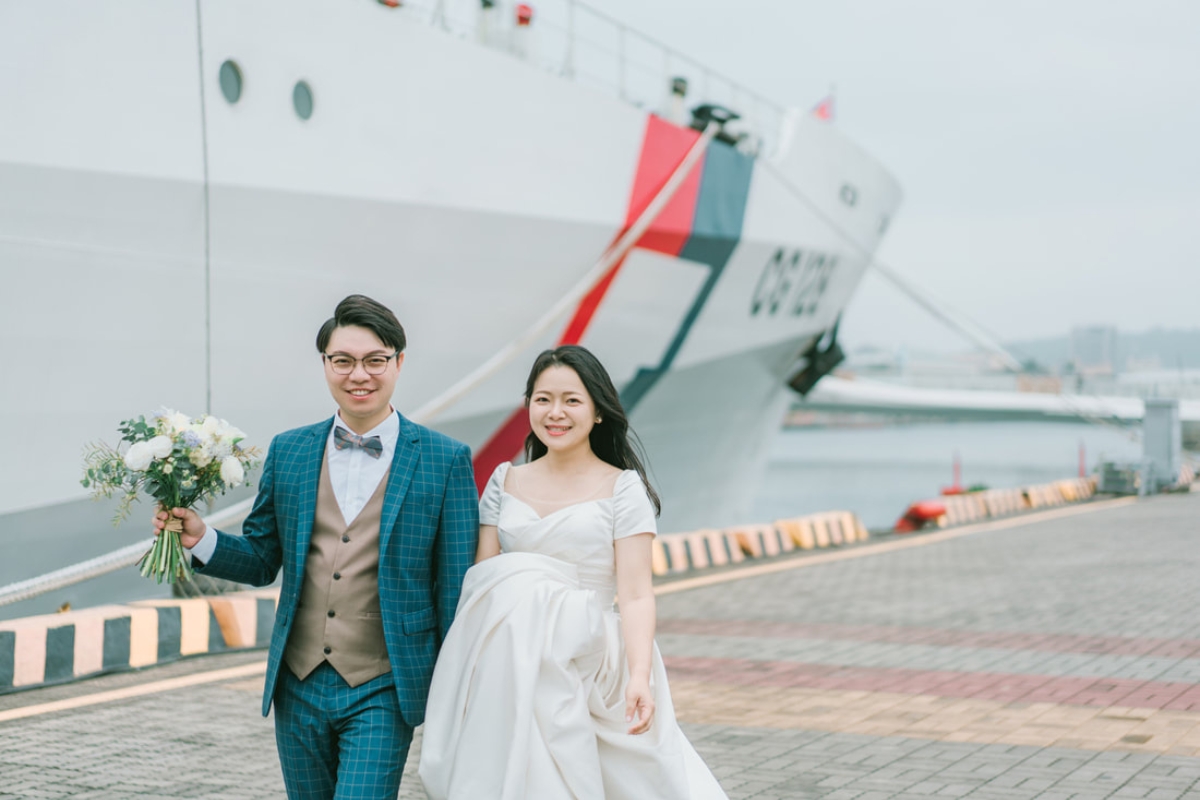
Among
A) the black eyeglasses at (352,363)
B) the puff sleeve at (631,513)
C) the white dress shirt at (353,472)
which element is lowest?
the puff sleeve at (631,513)

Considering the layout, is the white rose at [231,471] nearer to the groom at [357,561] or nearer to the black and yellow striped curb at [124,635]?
the groom at [357,561]

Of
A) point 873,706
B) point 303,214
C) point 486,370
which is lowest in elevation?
point 873,706

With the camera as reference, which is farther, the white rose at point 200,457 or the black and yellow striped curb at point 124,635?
the black and yellow striped curb at point 124,635

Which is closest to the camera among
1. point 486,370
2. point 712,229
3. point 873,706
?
point 873,706

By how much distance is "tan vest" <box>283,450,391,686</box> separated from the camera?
276 centimetres

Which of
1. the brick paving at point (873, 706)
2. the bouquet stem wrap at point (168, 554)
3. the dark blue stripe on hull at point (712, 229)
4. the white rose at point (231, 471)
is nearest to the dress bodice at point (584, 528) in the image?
the white rose at point (231, 471)

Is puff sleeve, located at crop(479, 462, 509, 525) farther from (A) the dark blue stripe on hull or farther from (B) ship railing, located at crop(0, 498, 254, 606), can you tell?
(A) the dark blue stripe on hull

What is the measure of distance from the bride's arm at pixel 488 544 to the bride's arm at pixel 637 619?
28 centimetres

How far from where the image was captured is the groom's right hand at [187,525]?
2752mm

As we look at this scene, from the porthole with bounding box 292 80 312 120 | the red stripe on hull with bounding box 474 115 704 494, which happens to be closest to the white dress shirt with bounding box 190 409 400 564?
the porthole with bounding box 292 80 312 120

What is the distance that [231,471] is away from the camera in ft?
9.11

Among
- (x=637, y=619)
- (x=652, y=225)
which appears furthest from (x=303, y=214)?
(x=637, y=619)

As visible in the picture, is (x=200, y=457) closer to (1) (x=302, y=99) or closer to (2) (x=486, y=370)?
(1) (x=302, y=99)

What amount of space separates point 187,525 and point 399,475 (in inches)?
17.9
